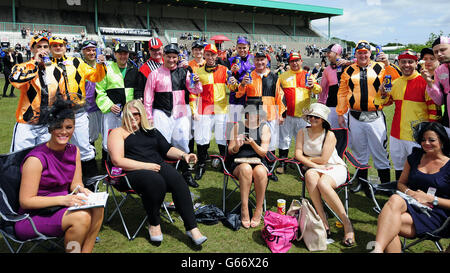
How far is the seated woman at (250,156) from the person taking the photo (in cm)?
371

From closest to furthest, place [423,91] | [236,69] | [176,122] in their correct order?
1. [423,91]
2. [176,122]
3. [236,69]

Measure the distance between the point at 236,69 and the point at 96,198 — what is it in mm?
3549

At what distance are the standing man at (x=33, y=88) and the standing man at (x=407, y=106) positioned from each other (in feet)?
13.2

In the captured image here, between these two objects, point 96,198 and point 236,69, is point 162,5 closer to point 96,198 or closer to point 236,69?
point 236,69

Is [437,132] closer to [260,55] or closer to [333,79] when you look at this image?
[333,79]

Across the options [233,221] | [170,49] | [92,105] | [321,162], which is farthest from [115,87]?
[321,162]

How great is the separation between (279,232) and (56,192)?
2120mm

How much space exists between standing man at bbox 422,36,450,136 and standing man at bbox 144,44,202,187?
293 cm

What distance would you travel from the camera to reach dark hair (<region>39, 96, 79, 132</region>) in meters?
2.73

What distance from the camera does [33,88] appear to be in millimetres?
3652

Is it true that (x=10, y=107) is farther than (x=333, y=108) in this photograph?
Yes

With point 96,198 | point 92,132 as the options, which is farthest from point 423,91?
point 92,132

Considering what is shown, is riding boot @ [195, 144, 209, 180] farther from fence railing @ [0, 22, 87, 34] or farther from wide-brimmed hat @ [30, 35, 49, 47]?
fence railing @ [0, 22, 87, 34]

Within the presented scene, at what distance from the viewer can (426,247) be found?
3279mm
